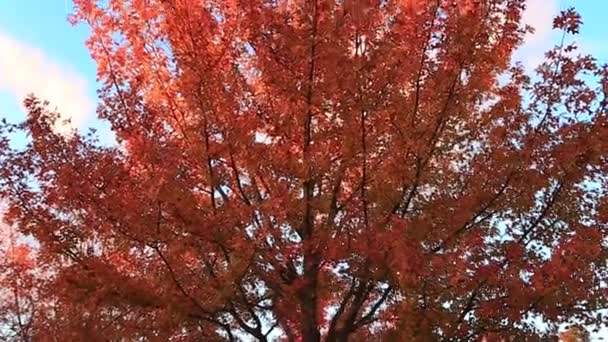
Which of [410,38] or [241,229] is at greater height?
[410,38]

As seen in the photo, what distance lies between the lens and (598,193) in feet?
21.7

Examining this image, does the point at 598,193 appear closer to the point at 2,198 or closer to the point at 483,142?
the point at 483,142

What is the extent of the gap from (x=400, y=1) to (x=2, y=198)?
423cm

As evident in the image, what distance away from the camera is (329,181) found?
6.85 meters

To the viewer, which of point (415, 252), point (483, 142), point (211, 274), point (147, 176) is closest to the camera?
point (415, 252)

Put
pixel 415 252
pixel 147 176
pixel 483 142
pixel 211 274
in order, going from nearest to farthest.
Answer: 1. pixel 415 252
2. pixel 147 176
3. pixel 211 274
4. pixel 483 142

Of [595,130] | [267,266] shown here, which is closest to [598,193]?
[595,130]

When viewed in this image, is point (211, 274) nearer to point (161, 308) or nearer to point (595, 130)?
point (161, 308)

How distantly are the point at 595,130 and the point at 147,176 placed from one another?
3.72 metres

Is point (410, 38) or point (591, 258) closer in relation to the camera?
point (591, 258)

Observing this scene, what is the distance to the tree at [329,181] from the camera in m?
6.08

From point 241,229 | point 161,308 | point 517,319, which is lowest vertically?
point 517,319

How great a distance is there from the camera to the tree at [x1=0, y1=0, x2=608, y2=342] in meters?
6.08

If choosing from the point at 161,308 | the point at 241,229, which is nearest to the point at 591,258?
the point at 241,229
